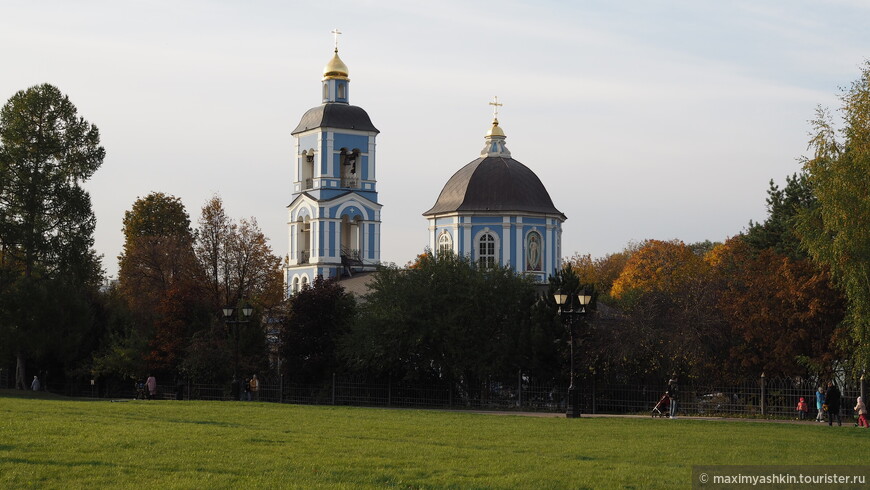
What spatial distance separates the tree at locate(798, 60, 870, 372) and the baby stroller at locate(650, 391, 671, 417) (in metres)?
5.27

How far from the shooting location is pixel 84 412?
28.3 m

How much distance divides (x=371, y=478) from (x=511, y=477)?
5.85 ft

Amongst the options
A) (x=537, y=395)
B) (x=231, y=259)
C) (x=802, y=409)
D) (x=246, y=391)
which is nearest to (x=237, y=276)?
(x=231, y=259)

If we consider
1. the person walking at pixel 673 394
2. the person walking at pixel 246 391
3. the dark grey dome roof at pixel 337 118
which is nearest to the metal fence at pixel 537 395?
the person walking at pixel 246 391

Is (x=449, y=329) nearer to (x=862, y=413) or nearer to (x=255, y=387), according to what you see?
(x=255, y=387)

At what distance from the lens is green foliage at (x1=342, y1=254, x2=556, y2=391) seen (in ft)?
137

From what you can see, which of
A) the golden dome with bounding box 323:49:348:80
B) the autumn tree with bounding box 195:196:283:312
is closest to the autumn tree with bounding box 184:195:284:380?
the autumn tree with bounding box 195:196:283:312

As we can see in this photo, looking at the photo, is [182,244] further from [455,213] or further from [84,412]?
[84,412]

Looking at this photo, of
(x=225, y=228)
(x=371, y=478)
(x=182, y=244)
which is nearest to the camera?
(x=371, y=478)

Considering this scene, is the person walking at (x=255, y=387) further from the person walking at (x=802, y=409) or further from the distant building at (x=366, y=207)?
the person walking at (x=802, y=409)

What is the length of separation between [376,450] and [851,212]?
19.1 m

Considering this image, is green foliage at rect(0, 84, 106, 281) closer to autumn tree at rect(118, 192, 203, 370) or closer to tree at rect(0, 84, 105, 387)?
tree at rect(0, 84, 105, 387)

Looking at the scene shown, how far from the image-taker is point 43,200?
51.7m

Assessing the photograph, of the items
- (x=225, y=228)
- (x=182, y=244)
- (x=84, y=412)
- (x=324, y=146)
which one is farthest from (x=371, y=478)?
(x=324, y=146)
